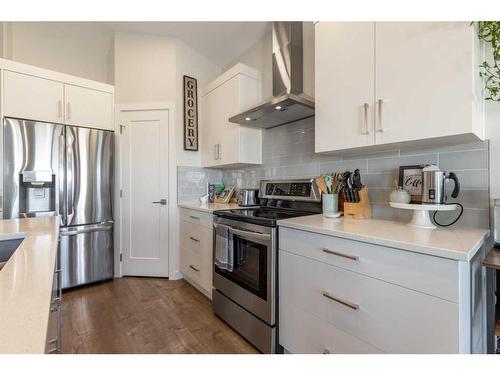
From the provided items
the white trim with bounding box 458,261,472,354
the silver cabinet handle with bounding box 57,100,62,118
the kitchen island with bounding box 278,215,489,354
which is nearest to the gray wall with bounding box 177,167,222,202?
the silver cabinet handle with bounding box 57,100,62,118

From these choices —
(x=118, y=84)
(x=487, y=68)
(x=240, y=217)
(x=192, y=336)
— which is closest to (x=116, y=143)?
(x=118, y=84)

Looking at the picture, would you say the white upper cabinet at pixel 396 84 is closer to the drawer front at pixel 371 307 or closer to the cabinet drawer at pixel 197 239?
the drawer front at pixel 371 307

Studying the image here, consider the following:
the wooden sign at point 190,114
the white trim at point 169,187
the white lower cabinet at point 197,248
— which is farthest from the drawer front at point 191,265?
the wooden sign at point 190,114

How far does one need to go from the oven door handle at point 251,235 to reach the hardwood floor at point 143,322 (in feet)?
2.46

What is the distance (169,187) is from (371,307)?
2.41 m

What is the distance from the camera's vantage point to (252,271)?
1.67 m

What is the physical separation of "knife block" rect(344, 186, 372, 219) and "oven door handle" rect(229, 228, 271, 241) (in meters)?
0.58

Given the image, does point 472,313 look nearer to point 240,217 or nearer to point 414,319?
point 414,319

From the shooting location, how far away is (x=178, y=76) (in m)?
2.92

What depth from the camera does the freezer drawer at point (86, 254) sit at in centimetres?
243

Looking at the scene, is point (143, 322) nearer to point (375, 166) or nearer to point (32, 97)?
point (375, 166)

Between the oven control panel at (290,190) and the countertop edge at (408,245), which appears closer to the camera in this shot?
the countertop edge at (408,245)

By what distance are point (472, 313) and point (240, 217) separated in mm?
1262

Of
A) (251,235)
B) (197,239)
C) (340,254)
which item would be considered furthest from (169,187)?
(340,254)
